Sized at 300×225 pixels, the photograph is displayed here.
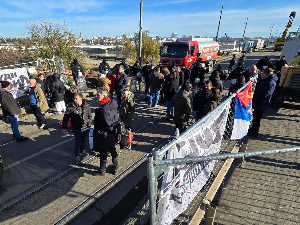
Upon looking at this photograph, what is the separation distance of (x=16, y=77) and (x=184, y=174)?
932 cm

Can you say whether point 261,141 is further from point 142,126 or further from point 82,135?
point 82,135

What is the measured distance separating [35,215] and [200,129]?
10.9 feet

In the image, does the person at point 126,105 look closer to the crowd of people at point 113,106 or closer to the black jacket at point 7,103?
the crowd of people at point 113,106

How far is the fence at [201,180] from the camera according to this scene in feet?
5.88

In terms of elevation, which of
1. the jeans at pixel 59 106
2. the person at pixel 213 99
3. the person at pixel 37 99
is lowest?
the jeans at pixel 59 106

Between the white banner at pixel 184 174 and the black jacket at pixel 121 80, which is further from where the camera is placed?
the black jacket at pixel 121 80

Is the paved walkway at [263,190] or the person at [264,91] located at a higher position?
the person at [264,91]

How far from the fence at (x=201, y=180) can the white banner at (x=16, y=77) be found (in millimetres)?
8515

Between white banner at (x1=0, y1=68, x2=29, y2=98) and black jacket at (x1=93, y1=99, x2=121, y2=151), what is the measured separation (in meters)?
6.72

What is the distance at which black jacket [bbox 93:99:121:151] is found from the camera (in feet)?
12.3

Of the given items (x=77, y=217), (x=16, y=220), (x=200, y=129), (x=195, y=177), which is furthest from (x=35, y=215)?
(x=200, y=129)

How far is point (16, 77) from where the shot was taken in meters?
8.45

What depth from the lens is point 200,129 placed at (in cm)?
244

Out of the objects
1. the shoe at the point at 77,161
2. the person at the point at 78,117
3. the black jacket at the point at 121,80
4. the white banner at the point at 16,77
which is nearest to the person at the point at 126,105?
the person at the point at 78,117
